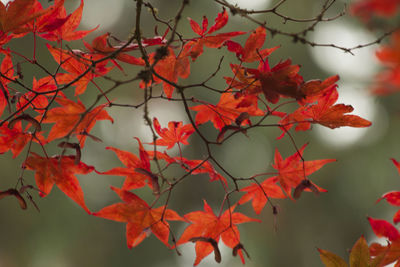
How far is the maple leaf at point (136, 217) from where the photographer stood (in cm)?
72

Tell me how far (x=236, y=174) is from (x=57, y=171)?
4.21m

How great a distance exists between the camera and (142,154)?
0.73m

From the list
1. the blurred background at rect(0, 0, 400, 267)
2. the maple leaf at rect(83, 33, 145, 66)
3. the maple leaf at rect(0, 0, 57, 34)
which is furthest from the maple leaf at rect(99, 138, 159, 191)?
the blurred background at rect(0, 0, 400, 267)

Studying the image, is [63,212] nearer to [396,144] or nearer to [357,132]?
[357,132]

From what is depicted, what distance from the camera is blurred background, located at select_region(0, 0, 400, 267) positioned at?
13.4 ft

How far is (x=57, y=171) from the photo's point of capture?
0.69m

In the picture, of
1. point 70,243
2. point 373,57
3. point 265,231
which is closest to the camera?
point 373,57

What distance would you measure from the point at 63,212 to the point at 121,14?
2.41 meters

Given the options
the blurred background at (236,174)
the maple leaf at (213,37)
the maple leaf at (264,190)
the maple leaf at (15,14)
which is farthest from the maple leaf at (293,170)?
the blurred background at (236,174)

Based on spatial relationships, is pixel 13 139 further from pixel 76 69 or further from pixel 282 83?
pixel 282 83

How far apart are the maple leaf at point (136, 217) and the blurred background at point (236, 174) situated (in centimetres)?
345

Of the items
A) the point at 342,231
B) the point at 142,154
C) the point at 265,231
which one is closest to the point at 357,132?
the point at 342,231

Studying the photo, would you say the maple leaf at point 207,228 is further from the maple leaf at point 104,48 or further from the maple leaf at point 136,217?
the maple leaf at point 104,48

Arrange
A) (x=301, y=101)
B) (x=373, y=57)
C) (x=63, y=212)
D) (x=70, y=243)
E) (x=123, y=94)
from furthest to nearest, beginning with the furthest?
(x=123, y=94) → (x=70, y=243) → (x=63, y=212) → (x=301, y=101) → (x=373, y=57)
